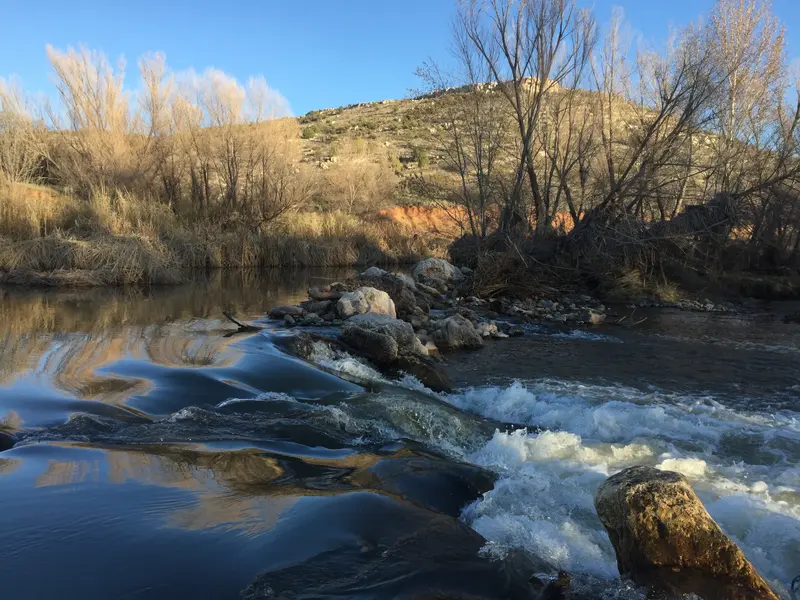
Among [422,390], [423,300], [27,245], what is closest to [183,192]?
[27,245]

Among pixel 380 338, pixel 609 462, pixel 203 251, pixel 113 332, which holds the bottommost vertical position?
pixel 609 462

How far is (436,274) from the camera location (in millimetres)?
14969

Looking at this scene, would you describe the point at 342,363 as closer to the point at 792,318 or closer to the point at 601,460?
the point at 601,460

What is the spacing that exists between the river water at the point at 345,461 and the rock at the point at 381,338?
0.48 m

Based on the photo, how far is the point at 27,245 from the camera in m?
14.5

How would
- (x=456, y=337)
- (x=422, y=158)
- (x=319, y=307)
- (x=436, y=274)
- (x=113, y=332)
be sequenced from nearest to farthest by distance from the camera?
(x=113, y=332), (x=456, y=337), (x=319, y=307), (x=436, y=274), (x=422, y=158)

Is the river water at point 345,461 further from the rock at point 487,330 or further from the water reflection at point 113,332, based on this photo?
the rock at point 487,330

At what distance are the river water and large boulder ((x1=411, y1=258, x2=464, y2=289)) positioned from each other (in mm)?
6361


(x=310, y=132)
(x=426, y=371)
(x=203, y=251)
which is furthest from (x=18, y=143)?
(x=310, y=132)

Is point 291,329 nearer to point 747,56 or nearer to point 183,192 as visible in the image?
point 183,192

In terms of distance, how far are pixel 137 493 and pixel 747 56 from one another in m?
21.8

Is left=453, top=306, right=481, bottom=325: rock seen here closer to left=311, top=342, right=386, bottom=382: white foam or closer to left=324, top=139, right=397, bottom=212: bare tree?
left=311, top=342, right=386, bottom=382: white foam

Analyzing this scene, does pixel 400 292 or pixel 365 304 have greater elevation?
pixel 400 292

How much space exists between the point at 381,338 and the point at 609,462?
395 centimetres
